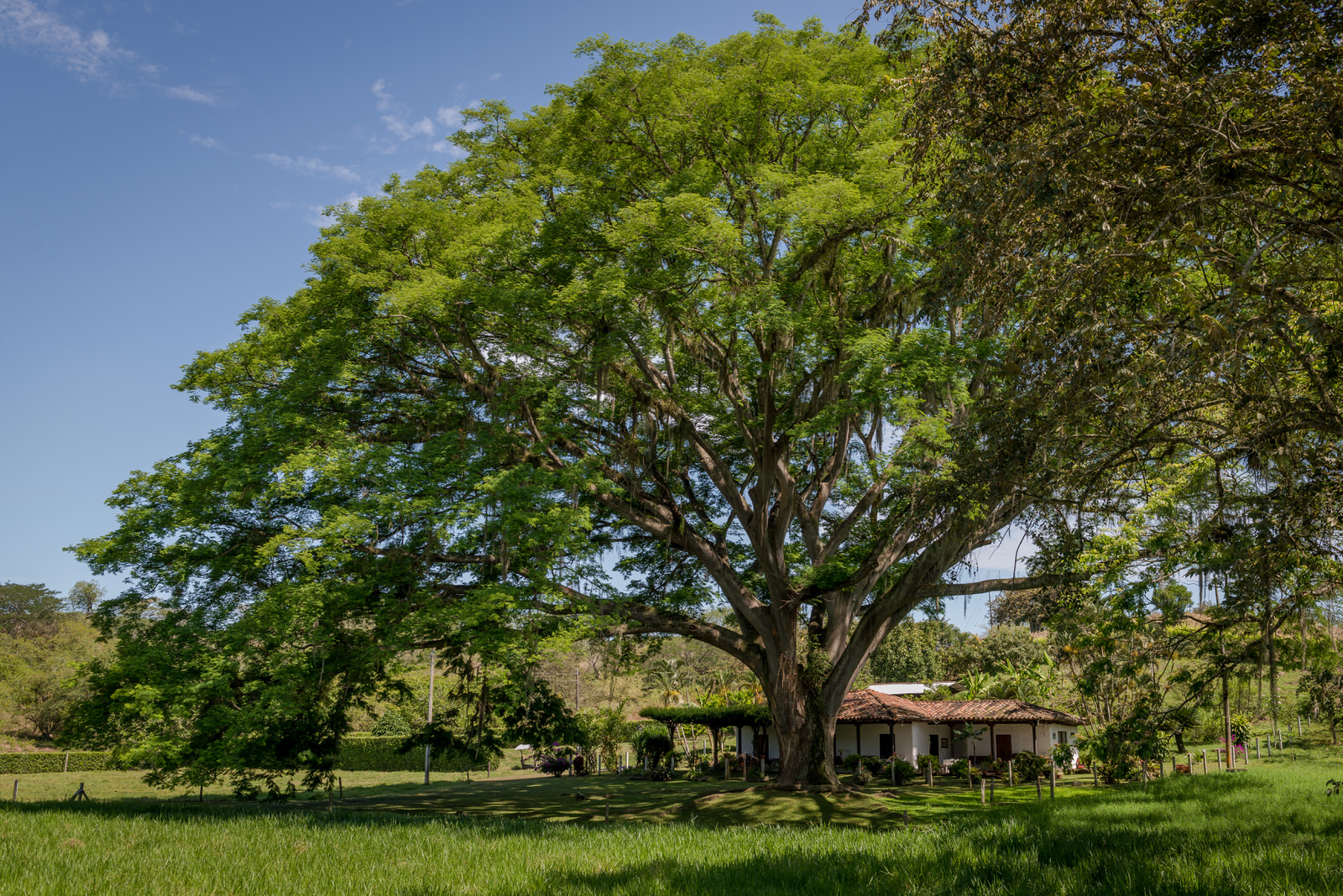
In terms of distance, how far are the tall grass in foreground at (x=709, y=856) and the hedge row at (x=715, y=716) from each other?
2327cm

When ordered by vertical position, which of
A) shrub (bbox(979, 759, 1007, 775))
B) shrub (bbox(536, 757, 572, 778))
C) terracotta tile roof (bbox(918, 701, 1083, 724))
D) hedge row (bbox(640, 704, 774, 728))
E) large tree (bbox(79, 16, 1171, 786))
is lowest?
shrub (bbox(536, 757, 572, 778))

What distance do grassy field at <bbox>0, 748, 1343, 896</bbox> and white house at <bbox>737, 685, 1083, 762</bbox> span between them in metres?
20.1

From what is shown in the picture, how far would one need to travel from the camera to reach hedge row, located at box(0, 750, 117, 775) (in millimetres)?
39625

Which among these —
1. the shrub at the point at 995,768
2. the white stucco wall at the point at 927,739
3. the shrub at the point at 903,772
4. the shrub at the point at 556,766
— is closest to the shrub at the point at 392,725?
the shrub at the point at 556,766

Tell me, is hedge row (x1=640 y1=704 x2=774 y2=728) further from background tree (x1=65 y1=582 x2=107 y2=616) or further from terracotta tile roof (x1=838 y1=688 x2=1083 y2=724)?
background tree (x1=65 y1=582 x2=107 y2=616)

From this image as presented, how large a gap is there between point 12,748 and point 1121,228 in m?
59.0

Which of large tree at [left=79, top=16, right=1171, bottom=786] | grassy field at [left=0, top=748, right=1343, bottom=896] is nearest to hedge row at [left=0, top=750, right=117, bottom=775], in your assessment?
large tree at [left=79, top=16, right=1171, bottom=786]

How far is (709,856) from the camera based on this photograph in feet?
28.6

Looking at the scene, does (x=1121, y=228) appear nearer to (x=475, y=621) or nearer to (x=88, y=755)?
(x=475, y=621)

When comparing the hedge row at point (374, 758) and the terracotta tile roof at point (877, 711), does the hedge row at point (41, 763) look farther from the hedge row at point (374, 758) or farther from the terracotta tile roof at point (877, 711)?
the terracotta tile roof at point (877, 711)

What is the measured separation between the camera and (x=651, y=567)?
22312mm

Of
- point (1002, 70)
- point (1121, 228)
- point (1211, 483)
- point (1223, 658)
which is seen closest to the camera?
point (1121, 228)

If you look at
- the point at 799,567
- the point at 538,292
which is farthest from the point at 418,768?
the point at 538,292

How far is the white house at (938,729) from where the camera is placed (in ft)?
113
